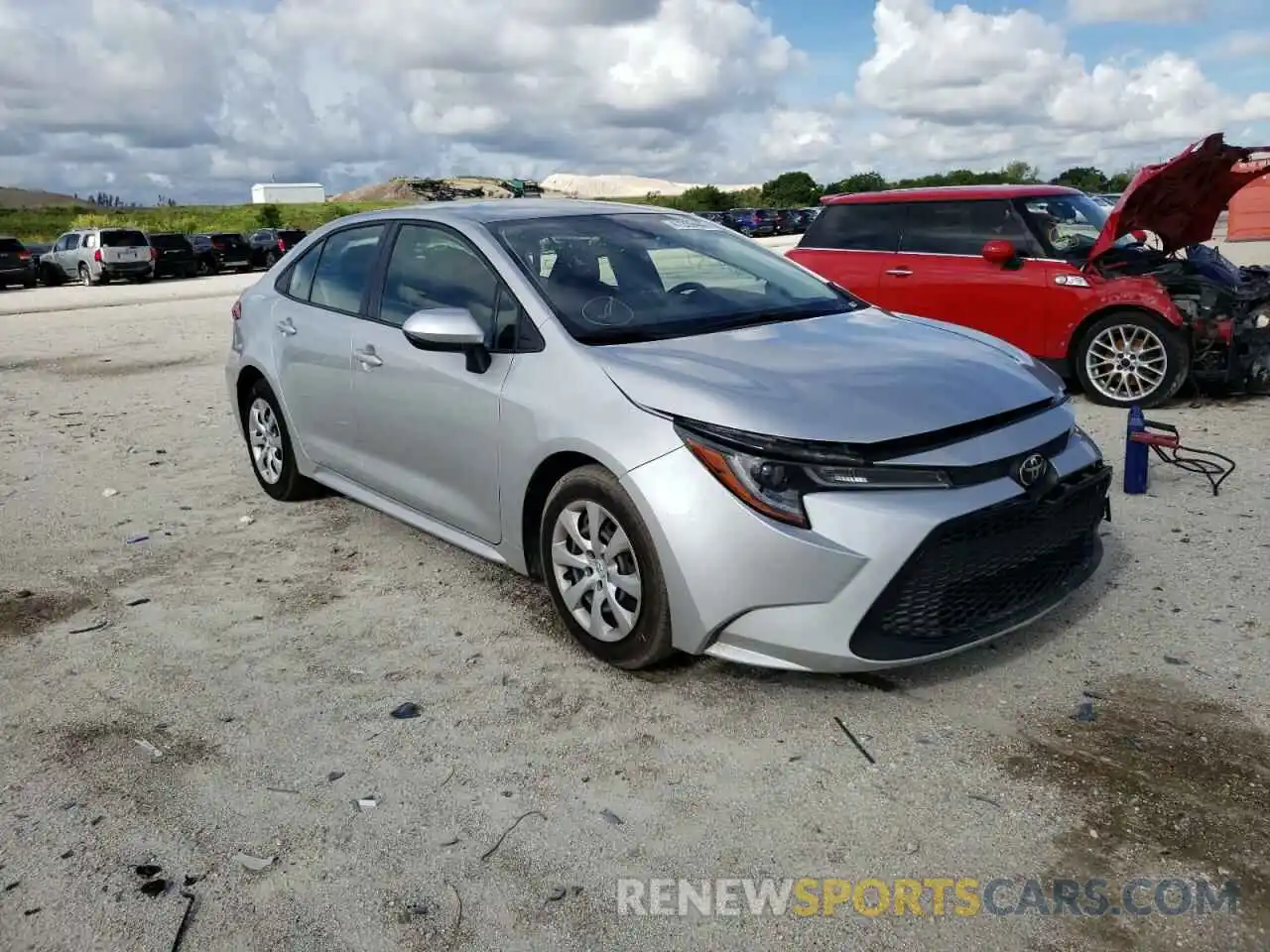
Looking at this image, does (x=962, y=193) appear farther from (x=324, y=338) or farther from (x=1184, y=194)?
(x=324, y=338)

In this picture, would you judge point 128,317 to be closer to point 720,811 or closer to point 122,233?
point 122,233

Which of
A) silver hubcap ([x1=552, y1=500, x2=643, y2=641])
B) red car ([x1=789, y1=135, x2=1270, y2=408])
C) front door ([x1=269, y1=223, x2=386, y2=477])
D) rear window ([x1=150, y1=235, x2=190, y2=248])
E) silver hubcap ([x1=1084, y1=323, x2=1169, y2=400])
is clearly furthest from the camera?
rear window ([x1=150, y1=235, x2=190, y2=248])

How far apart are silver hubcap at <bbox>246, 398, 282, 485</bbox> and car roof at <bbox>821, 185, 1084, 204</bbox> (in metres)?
5.54

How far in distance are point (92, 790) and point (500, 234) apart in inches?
99.2

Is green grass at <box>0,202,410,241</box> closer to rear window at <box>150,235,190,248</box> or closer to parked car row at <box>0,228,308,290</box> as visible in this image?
parked car row at <box>0,228,308,290</box>

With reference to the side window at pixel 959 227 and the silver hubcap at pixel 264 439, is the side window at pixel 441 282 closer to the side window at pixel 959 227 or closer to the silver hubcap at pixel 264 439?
the silver hubcap at pixel 264 439

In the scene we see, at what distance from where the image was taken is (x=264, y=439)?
5988 mm

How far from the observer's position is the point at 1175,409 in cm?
783

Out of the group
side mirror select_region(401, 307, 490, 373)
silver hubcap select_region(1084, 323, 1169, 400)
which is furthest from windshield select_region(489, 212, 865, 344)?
silver hubcap select_region(1084, 323, 1169, 400)

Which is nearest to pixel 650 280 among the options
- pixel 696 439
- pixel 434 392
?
pixel 434 392

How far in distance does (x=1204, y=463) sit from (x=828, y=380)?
3.72m

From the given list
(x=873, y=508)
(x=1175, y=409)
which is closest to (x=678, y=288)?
(x=873, y=508)

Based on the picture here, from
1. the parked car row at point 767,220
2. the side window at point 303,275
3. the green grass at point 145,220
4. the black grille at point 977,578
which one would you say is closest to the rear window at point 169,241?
the parked car row at point 767,220

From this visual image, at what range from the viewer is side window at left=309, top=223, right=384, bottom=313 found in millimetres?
4977
